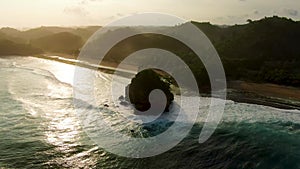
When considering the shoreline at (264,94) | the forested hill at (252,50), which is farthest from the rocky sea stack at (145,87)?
the forested hill at (252,50)

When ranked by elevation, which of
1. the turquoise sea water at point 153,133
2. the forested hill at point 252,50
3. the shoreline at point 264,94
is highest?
the forested hill at point 252,50

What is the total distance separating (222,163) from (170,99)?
13.8 m

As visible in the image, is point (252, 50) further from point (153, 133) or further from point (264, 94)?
point (153, 133)

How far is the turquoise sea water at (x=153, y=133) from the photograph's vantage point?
68.5 ft

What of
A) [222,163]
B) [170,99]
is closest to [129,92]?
[170,99]

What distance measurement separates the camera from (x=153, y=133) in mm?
26469

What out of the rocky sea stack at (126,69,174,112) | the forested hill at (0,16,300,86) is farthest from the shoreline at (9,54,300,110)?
the rocky sea stack at (126,69,174,112)

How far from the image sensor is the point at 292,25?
244 feet

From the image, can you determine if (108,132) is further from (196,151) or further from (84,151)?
(196,151)

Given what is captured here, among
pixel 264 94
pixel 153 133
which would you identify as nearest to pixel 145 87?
pixel 153 133

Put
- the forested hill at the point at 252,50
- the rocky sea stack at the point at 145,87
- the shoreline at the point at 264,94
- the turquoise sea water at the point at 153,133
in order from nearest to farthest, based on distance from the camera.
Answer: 1. the turquoise sea water at the point at 153,133
2. the rocky sea stack at the point at 145,87
3. the shoreline at the point at 264,94
4. the forested hill at the point at 252,50

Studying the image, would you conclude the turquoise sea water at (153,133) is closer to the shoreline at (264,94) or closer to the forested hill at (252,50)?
the shoreline at (264,94)

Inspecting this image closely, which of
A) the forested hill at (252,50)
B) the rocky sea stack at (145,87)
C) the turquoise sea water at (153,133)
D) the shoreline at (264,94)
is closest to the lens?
the turquoise sea water at (153,133)

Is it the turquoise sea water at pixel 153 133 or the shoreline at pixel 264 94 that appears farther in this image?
the shoreline at pixel 264 94
